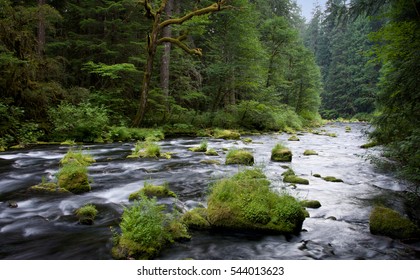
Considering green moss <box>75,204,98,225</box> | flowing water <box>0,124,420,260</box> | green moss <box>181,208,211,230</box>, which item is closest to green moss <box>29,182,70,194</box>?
flowing water <box>0,124,420,260</box>

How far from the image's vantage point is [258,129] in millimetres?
23047

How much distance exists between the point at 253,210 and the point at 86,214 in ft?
8.95

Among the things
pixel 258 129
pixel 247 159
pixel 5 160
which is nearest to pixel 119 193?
pixel 247 159

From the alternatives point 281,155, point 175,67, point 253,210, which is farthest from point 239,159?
point 175,67

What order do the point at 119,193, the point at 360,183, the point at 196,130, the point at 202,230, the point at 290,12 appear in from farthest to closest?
the point at 290,12
the point at 196,130
the point at 360,183
the point at 119,193
the point at 202,230

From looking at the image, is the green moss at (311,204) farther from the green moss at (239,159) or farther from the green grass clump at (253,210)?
the green moss at (239,159)

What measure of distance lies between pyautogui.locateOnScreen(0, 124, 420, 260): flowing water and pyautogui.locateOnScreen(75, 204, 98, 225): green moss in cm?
10

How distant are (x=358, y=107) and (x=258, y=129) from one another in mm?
37741

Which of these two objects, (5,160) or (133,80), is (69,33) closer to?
(133,80)

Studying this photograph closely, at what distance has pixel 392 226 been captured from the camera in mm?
4598

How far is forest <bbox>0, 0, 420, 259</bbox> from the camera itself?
438 cm

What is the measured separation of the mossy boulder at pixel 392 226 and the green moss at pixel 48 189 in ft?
18.5

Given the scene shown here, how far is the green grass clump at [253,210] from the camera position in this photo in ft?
15.4

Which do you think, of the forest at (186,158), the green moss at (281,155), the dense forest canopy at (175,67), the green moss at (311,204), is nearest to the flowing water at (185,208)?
the forest at (186,158)
